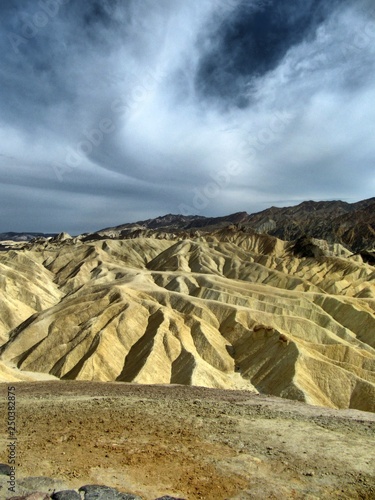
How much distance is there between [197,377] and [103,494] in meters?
33.7

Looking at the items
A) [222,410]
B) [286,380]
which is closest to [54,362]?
[286,380]

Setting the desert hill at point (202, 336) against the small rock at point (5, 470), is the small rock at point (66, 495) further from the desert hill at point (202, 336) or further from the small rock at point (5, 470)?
the desert hill at point (202, 336)

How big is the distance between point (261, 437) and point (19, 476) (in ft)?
28.7

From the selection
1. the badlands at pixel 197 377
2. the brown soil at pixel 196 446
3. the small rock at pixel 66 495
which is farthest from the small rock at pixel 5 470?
the small rock at pixel 66 495

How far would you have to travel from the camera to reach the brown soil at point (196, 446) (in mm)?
12031

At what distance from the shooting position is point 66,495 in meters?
10.4

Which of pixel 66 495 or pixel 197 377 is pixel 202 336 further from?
pixel 66 495

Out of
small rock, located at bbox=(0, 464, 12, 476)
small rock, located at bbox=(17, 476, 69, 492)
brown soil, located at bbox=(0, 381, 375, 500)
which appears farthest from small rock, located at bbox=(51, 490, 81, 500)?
small rock, located at bbox=(0, 464, 12, 476)

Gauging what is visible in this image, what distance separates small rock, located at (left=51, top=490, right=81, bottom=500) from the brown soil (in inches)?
34.2

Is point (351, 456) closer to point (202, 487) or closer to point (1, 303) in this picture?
point (202, 487)

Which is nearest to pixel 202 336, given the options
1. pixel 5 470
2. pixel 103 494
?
pixel 5 470

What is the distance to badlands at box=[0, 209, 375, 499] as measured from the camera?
42.5 ft

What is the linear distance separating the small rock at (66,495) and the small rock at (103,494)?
23 centimetres

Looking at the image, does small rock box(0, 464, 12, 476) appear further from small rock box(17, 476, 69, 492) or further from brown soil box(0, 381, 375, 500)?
small rock box(17, 476, 69, 492)
